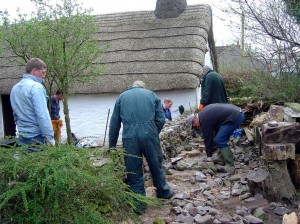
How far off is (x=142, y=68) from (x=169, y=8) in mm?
3189

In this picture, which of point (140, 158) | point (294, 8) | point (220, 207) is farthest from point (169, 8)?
point (220, 207)

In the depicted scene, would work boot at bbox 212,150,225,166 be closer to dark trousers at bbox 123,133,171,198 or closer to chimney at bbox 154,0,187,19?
dark trousers at bbox 123,133,171,198

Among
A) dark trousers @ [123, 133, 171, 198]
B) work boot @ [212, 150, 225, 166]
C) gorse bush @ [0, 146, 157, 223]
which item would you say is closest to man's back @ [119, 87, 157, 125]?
dark trousers @ [123, 133, 171, 198]

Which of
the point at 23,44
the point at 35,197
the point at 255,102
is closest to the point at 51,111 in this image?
the point at 23,44

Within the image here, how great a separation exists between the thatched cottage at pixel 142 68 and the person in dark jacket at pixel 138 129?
5.34 meters

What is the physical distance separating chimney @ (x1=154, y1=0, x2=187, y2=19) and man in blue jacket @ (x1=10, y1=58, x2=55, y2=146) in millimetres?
8856

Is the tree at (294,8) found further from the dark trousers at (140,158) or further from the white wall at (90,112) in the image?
the white wall at (90,112)

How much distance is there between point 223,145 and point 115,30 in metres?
7.45

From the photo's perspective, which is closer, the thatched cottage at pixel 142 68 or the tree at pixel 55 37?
the tree at pixel 55 37

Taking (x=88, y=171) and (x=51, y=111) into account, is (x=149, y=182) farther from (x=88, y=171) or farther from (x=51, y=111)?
(x=51, y=111)

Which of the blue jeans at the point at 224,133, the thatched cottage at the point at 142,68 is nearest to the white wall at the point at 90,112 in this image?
the thatched cottage at the point at 142,68

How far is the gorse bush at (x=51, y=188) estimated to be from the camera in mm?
2749

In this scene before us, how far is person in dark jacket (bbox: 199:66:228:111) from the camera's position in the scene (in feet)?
23.4

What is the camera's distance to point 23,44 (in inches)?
275
